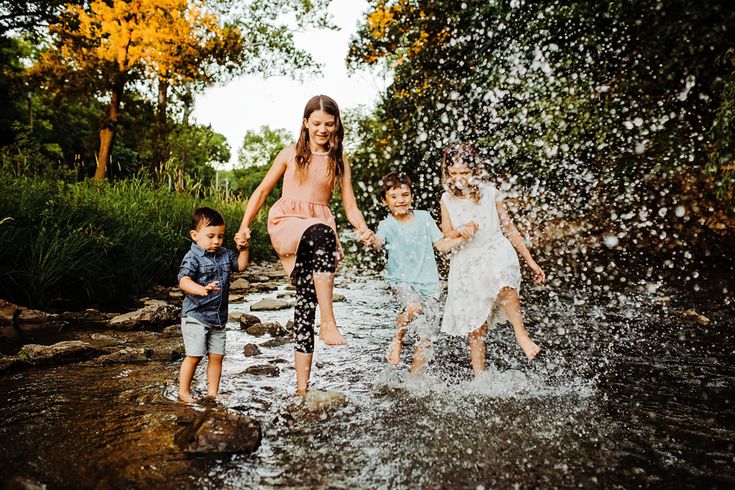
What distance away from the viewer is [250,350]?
4.72m

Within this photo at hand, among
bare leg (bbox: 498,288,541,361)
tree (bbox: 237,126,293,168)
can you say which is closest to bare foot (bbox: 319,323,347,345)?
bare leg (bbox: 498,288,541,361)

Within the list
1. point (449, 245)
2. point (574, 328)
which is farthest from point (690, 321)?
point (449, 245)

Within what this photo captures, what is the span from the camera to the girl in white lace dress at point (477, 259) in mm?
4012

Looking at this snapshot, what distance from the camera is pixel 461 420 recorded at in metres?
3.04

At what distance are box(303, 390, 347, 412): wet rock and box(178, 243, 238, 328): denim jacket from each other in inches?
29.5

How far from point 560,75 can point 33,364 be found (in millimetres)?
9752

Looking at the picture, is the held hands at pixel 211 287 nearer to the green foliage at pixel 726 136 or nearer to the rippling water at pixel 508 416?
the rippling water at pixel 508 416

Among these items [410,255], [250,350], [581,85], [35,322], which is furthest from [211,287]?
[581,85]

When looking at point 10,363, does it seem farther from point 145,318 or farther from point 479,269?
point 479,269

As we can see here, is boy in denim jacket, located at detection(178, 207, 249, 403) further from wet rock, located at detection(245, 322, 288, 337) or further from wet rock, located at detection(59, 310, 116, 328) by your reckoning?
wet rock, located at detection(59, 310, 116, 328)

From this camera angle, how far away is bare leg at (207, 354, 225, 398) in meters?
3.44

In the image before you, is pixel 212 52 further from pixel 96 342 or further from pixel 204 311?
pixel 204 311

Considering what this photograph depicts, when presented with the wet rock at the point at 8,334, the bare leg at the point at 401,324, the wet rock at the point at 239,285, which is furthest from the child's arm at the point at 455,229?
→ the wet rock at the point at 239,285

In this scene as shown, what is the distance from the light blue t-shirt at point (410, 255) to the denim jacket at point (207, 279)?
141 cm
